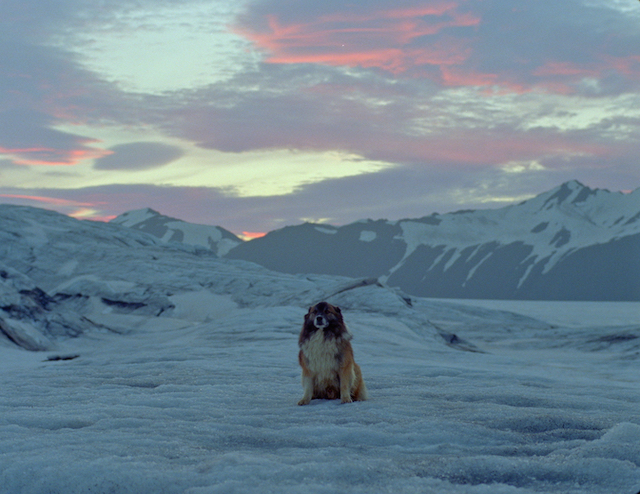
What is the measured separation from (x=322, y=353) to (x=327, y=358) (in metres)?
0.10

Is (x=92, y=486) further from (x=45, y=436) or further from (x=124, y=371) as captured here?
(x=124, y=371)

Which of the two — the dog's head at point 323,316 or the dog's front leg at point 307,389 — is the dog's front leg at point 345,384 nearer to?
the dog's front leg at point 307,389

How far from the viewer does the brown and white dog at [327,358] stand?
7172mm

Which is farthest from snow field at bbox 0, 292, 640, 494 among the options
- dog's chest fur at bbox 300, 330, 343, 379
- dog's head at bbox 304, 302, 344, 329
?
dog's head at bbox 304, 302, 344, 329

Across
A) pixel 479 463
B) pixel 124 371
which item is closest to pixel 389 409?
pixel 479 463

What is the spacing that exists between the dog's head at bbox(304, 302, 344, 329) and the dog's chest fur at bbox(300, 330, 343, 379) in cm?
16

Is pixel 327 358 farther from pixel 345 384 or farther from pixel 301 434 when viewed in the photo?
pixel 301 434

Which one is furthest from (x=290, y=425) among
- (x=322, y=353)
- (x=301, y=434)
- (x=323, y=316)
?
(x=323, y=316)

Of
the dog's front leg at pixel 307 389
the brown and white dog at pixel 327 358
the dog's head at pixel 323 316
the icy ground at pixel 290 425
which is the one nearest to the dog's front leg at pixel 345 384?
the brown and white dog at pixel 327 358

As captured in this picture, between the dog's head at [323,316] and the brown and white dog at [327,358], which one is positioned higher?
the dog's head at [323,316]

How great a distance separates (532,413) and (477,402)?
1.22 m

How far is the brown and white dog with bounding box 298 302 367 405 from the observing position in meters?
7.17

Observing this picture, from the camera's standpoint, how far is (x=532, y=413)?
6629mm

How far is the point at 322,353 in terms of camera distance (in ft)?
23.6
